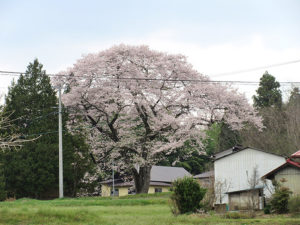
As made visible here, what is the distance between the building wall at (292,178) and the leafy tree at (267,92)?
36564 mm

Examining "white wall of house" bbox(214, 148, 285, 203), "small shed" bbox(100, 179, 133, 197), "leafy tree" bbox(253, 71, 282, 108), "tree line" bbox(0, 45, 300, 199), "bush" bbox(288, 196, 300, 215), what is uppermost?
"leafy tree" bbox(253, 71, 282, 108)

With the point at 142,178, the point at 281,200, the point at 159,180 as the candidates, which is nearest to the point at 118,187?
the point at 159,180

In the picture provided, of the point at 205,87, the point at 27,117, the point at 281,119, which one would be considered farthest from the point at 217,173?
the point at 281,119

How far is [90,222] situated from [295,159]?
13551mm

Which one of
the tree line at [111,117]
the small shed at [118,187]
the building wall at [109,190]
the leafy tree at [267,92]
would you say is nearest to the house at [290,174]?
the tree line at [111,117]

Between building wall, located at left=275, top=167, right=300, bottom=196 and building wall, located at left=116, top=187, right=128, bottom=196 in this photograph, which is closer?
building wall, located at left=275, top=167, right=300, bottom=196

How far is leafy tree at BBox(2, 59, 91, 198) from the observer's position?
105ft

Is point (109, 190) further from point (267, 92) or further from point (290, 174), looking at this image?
point (290, 174)

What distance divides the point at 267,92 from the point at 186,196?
4371 centimetres

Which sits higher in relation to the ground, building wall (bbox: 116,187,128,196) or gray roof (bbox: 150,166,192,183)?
gray roof (bbox: 150,166,192,183)

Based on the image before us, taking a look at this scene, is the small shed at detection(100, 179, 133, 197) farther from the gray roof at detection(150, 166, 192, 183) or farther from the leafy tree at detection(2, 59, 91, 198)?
the leafy tree at detection(2, 59, 91, 198)

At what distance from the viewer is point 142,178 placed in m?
34.2

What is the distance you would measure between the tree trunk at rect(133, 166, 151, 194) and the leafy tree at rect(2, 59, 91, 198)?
4106mm

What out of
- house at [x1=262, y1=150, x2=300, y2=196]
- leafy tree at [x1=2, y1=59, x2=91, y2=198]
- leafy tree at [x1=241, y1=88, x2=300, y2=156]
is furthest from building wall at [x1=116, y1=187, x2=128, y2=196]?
house at [x1=262, y1=150, x2=300, y2=196]
